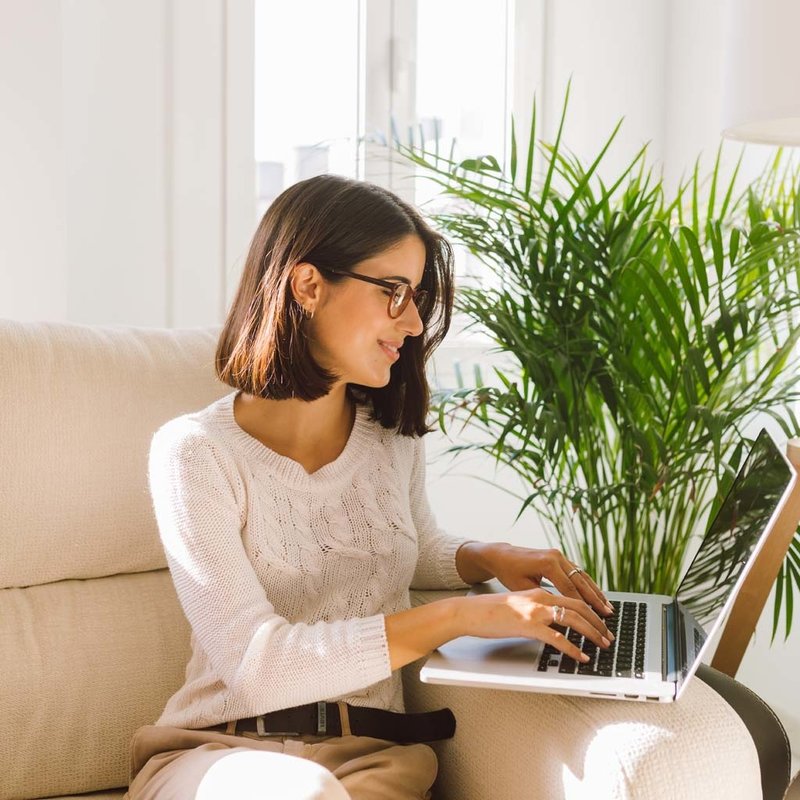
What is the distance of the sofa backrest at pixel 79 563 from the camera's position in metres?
1.40

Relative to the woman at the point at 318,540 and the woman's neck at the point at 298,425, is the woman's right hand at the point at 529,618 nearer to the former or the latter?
the woman at the point at 318,540

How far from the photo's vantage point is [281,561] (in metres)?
1.30

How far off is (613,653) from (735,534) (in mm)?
228

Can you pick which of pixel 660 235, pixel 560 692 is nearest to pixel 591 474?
pixel 660 235

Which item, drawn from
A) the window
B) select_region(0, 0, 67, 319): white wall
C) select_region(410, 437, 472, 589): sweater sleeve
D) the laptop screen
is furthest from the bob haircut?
the window

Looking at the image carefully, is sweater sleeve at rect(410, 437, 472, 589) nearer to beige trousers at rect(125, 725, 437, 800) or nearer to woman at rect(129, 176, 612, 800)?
woman at rect(129, 176, 612, 800)

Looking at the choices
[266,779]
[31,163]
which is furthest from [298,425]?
[31,163]

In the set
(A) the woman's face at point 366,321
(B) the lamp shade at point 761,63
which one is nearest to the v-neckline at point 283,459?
(A) the woman's face at point 366,321

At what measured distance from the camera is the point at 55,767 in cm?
140

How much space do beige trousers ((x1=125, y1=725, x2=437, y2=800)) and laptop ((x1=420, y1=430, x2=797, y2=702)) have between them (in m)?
0.16

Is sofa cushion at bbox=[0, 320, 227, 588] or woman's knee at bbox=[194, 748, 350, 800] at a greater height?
sofa cushion at bbox=[0, 320, 227, 588]

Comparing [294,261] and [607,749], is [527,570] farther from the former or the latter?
[294,261]

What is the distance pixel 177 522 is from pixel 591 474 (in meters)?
0.93

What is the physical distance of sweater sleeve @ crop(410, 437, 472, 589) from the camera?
1.54 metres
